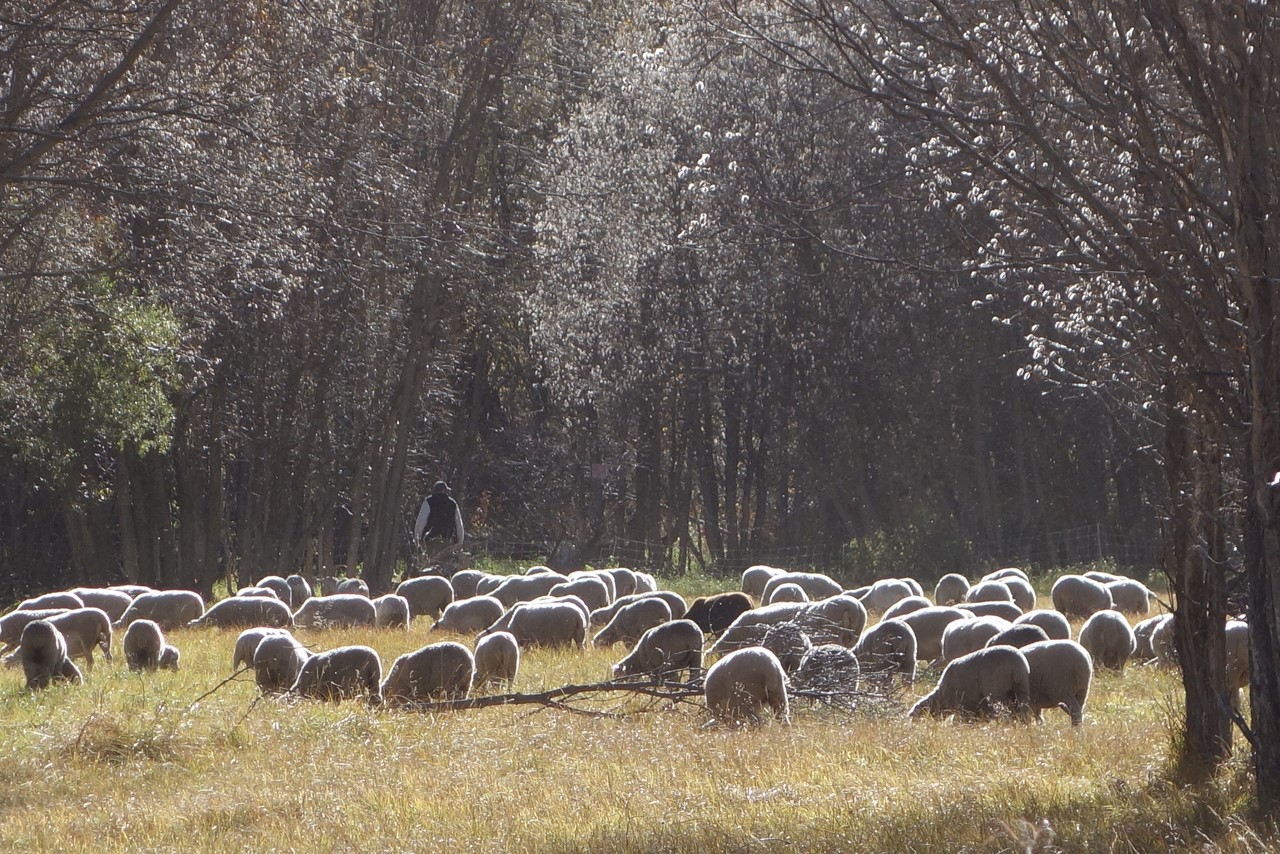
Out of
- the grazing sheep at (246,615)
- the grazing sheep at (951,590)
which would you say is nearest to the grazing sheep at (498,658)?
the grazing sheep at (246,615)

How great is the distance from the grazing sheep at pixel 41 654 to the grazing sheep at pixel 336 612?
210 inches

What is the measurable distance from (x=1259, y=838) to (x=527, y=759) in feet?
14.4

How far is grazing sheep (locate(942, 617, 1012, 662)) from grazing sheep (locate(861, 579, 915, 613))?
18.4ft

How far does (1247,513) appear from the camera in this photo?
5984 mm

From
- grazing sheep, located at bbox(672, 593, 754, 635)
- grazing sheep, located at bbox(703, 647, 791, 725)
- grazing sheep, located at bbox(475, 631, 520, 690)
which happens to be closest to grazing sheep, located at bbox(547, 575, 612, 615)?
grazing sheep, located at bbox(672, 593, 754, 635)

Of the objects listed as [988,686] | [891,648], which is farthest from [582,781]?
[891,648]

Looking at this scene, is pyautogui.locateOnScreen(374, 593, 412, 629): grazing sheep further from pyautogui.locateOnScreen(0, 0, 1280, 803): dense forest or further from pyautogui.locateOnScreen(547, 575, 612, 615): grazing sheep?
pyautogui.locateOnScreen(0, 0, 1280, 803): dense forest

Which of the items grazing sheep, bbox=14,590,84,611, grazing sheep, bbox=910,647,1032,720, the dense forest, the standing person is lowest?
grazing sheep, bbox=910,647,1032,720

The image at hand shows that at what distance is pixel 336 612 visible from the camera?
17.4 meters

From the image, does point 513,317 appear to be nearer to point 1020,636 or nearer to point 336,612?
point 336,612

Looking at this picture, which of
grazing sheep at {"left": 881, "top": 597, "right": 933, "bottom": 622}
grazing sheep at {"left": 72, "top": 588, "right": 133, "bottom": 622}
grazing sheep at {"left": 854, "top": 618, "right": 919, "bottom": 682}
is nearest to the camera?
grazing sheep at {"left": 854, "top": 618, "right": 919, "bottom": 682}

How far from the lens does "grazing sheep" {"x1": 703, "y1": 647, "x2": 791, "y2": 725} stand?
9461 mm

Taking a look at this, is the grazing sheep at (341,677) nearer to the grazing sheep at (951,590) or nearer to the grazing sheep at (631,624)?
the grazing sheep at (631,624)

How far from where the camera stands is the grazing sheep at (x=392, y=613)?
57.5 feet
